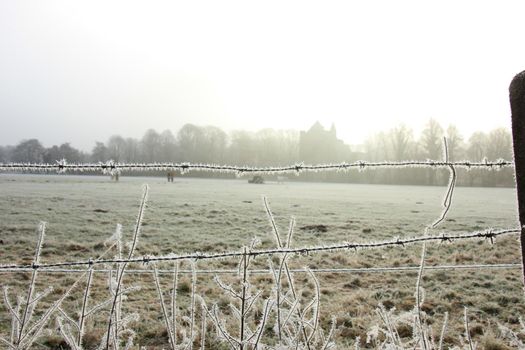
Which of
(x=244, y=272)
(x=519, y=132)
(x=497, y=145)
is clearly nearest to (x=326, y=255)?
(x=244, y=272)

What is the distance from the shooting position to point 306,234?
11.4m

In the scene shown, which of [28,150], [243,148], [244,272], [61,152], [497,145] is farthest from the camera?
[243,148]

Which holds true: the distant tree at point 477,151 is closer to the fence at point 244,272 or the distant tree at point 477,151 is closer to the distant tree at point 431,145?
the distant tree at point 431,145

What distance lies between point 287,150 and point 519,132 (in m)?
98.4

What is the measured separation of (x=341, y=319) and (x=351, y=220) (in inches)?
399

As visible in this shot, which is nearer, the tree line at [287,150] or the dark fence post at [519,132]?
the dark fence post at [519,132]

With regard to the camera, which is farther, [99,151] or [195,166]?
[99,151]

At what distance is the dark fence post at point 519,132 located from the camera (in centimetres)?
143

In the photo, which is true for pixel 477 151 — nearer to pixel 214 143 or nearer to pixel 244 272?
pixel 214 143

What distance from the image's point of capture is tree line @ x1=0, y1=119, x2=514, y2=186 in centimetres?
6700

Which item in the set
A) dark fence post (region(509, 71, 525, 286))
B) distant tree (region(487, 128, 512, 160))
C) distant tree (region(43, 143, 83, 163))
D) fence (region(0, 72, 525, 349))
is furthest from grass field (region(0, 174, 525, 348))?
distant tree (region(43, 143, 83, 163))

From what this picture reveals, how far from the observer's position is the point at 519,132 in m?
1.44

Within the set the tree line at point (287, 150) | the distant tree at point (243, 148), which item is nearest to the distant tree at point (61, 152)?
the tree line at point (287, 150)

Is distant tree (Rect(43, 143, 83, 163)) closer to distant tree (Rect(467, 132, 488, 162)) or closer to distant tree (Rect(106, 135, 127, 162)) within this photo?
distant tree (Rect(106, 135, 127, 162))
